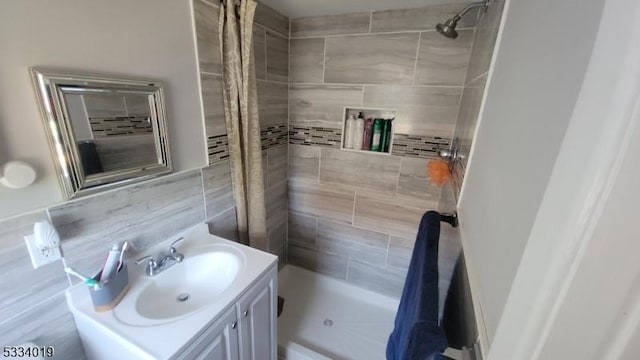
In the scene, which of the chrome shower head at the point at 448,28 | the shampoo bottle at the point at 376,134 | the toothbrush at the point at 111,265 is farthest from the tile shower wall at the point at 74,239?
the chrome shower head at the point at 448,28

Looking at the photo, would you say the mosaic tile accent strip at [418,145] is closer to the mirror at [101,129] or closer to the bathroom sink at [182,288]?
the bathroom sink at [182,288]

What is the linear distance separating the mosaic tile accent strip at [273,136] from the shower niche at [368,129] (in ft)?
1.55

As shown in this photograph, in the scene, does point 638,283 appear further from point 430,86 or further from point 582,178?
point 430,86

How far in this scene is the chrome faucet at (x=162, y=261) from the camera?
106 centimetres

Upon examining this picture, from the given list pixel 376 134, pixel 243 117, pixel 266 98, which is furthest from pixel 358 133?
pixel 243 117

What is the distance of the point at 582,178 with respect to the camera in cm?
22

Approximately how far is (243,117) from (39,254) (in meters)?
0.96

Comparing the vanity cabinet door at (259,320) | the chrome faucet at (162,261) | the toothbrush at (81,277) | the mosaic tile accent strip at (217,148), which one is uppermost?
the mosaic tile accent strip at (217,148)

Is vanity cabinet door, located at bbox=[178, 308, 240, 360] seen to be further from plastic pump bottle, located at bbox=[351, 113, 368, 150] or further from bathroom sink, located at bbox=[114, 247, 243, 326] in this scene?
plastic pump bottle, located at bbox=[351, 113, 368, 150]

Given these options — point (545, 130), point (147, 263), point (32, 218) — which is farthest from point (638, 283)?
point (147, 263)

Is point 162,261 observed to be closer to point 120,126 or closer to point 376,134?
point 120,126

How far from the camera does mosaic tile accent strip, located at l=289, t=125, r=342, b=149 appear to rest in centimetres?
187

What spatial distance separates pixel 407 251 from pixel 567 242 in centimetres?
176

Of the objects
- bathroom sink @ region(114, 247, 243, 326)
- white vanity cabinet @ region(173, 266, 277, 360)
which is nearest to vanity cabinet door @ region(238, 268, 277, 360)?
white vanity cabinet @ region(173, 266, 277, 360)
